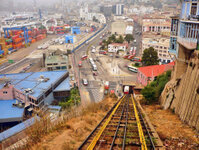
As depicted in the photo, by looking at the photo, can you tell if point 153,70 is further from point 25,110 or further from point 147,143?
point 147,143

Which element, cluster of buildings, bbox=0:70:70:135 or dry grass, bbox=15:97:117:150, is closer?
dry grass, bbox=15:97:117:150

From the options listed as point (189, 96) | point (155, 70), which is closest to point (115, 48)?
point (155, 70)

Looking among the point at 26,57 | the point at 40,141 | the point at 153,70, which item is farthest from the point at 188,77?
the point at 26,57

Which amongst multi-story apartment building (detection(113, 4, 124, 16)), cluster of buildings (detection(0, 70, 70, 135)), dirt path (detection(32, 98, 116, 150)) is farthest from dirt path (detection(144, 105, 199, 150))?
multi-story apartment building (detection(113, 4, 124, 16))

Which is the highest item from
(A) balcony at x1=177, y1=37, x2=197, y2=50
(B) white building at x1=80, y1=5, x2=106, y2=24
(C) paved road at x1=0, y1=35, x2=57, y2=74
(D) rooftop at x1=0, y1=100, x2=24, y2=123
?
(B) white building at x1=80, y1=5, x2=106, y2=24

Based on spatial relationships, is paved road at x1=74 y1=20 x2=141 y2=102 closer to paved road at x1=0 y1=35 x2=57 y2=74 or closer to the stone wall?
paved road at x1=0 y1=35 x2=57 y2=74

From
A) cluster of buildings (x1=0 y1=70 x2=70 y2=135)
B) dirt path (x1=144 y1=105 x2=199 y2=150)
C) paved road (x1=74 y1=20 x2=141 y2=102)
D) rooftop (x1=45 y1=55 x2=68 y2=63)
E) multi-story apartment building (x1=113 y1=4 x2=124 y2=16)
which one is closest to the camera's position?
dirt path (x1=144 y1=105 x2=199 y2=150)

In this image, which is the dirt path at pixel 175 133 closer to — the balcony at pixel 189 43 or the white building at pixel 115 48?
the balcony at pixel 189 43
